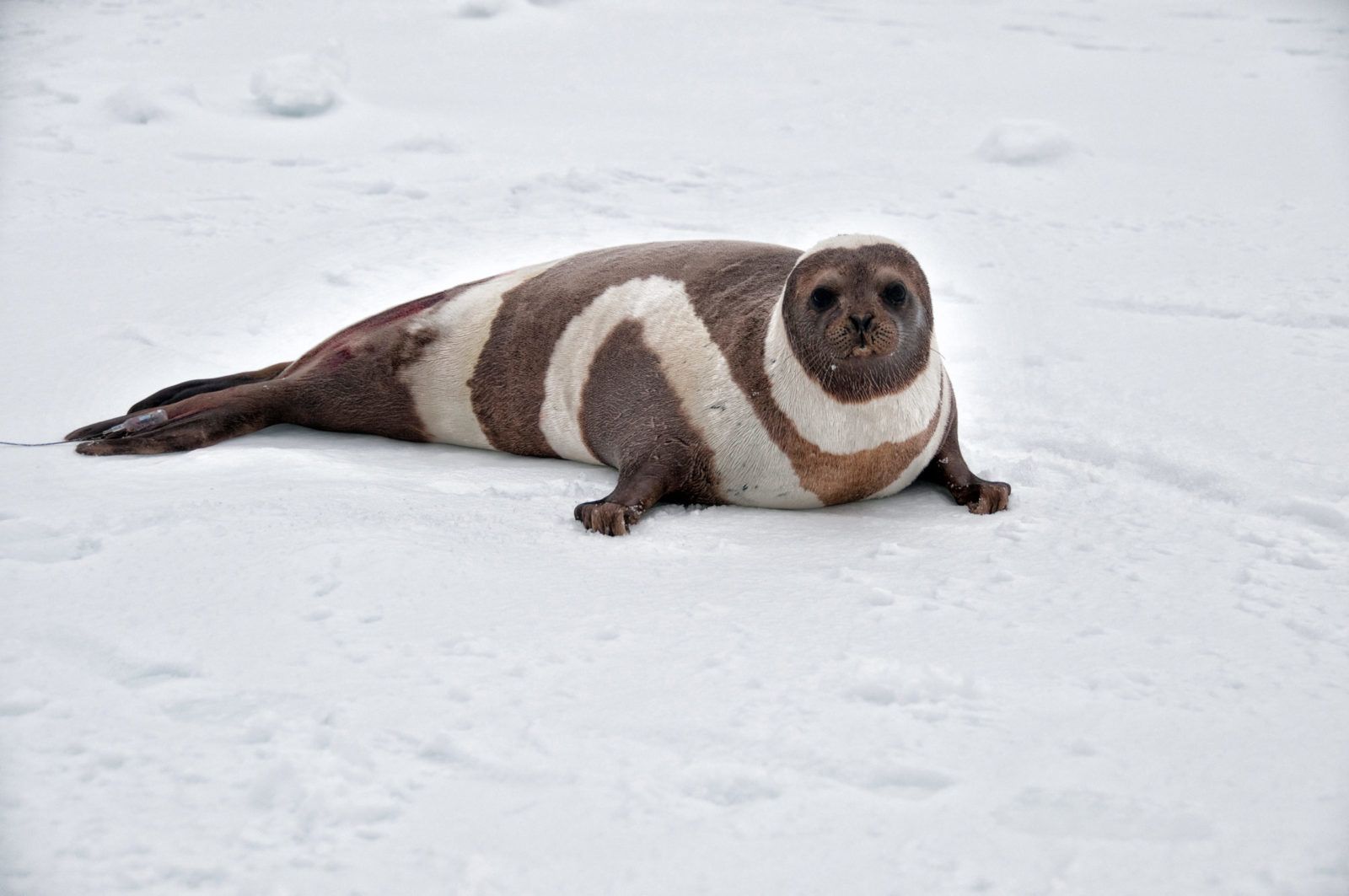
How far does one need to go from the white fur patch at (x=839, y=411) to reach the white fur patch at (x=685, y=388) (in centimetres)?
11

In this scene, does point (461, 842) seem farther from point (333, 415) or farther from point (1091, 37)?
point (1091, 37)

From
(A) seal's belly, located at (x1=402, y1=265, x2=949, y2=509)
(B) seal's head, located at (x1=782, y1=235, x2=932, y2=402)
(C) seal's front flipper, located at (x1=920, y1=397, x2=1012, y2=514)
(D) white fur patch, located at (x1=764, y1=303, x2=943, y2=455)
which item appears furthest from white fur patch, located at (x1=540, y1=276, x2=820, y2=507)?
(C) seal's front flipper, located at (x1=920, y1=397, x2=1012, y2=514)

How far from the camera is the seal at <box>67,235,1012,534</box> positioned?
3232 millimetres

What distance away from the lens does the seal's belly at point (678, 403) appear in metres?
3.28

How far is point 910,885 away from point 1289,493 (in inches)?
83.4

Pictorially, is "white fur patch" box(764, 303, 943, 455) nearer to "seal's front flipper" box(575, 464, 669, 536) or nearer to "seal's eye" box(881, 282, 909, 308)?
"seal's eye" box(881, 282, 909, 308)

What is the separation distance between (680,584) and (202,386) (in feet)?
7.99

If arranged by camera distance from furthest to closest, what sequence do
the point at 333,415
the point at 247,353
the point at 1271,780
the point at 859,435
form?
the point at 247,353, the point at 333,415, the point at 859,435, the point at 1271,780

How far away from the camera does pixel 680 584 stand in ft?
8.97

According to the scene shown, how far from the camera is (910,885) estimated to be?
1.75m

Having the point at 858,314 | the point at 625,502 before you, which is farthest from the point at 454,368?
the point at 858,314

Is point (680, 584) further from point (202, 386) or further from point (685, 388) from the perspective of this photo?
point (202, 386)

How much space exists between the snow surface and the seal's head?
0.39m

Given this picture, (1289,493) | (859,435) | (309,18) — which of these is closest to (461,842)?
(859,435)
